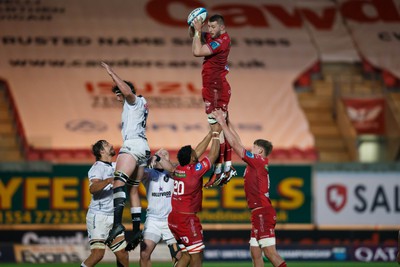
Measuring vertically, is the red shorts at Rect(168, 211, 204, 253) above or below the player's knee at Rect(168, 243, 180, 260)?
above

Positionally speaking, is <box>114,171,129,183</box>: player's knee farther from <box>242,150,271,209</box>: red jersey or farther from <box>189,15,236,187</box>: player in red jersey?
<box>242,150,271,209</box>: red jersey

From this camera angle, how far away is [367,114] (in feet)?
70.2

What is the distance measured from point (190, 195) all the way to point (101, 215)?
1.57 metres

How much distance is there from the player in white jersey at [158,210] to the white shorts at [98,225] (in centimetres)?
74

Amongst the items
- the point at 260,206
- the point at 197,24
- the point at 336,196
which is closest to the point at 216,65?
the point at 197,24

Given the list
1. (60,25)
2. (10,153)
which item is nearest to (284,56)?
(60,25)

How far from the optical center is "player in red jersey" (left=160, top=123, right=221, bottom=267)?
1203cm

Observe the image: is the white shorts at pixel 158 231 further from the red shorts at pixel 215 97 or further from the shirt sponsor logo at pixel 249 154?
the red shorts at pixel 215 97

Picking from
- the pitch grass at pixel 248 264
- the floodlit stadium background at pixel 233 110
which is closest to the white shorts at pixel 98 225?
the pitch grass at pixel 248 264

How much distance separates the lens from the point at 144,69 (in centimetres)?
2239

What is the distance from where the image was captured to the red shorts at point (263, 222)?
1281 centimetres

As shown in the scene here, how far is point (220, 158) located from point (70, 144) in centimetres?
934

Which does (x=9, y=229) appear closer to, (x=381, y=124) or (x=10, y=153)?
(x=10, y=153)

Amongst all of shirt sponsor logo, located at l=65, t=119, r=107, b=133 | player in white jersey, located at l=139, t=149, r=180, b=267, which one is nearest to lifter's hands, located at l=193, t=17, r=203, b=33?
player in white jersey, located at l=139, t=149, r=180, b=267
